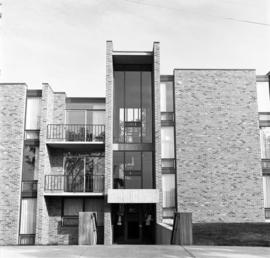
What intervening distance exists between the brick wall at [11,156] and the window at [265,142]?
519 inches

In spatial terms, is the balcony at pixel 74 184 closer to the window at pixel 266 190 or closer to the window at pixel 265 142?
the window at pixel 266 190

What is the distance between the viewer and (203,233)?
1648 cm

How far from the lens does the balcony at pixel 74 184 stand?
20.5 metres

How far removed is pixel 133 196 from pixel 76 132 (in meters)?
5.18

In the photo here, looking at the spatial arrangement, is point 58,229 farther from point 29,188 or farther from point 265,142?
point 265,142

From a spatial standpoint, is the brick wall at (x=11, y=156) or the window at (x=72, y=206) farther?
the window at (x=72, y=206)

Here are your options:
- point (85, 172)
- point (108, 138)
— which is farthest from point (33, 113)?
point (108, 138)

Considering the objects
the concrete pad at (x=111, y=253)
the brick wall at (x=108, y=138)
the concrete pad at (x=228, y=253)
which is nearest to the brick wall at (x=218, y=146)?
the brick wall at (x=108, y=138)

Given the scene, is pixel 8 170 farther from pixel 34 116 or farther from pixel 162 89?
pixel 162 89

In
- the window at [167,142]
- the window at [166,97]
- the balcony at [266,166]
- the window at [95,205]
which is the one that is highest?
the window at [166,97]

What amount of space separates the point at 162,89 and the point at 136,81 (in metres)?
1.61

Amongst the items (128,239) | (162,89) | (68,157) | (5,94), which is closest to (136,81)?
(162,89)

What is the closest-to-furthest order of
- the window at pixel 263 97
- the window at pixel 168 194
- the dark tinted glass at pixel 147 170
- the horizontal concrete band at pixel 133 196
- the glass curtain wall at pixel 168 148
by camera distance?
the horizontal concrete band at pixel 133 196, the window at pixel 168 194, the glass curtain wall at pixel 168 148, the dark tinted glass at pixel 147 170, the window at pixel 263 97

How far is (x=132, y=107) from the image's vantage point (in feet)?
70.9
